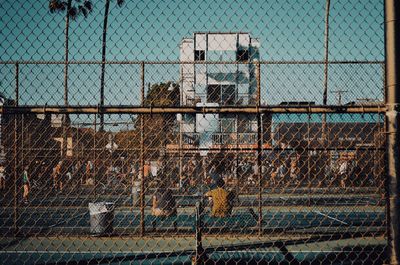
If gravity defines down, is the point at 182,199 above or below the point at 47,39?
below

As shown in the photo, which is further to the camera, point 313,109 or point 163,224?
point 163,224

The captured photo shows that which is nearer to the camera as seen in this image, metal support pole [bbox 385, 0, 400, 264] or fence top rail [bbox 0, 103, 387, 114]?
metal support pole [bbox 385, 0, 400, 264]

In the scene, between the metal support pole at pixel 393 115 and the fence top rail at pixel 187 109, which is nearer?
the metal support pole at pixel 393 115

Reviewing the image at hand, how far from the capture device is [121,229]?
8.66 metres

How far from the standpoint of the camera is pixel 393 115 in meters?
2.52

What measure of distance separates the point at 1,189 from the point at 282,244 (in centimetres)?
1477

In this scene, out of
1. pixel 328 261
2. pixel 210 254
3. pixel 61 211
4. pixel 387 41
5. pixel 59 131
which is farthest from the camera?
pixel 59 131

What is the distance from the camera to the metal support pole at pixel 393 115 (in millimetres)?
2498

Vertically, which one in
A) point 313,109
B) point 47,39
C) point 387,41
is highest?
point 47,39

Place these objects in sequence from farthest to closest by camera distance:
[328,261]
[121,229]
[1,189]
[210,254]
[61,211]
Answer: [1,189] → [61,211] → [121,229] → [210,254] → [328,261]

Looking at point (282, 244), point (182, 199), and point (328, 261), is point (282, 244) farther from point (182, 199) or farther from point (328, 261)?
point (182, 199)

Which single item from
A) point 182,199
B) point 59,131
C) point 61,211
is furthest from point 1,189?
point 182,199

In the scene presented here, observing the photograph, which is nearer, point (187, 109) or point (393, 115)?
point (393, 115)

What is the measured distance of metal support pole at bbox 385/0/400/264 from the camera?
98.3 inches
